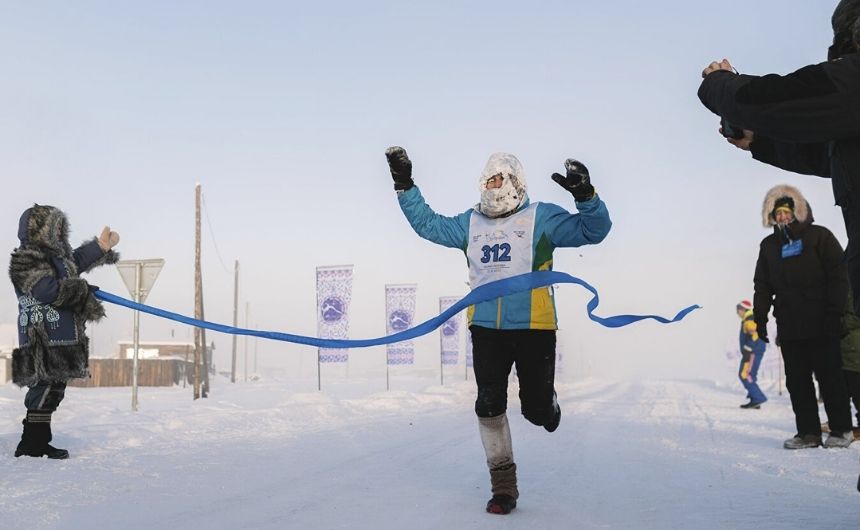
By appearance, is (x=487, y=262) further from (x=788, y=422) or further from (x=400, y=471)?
(x=788, y=422)

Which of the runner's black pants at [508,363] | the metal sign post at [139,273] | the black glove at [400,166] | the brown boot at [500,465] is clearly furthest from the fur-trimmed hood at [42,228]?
the metal sign post at [139,273]

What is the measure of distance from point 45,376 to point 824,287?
629 cm

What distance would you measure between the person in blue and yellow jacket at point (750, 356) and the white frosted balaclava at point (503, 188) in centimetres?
995

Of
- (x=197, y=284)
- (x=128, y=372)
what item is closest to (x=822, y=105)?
(x=197, y=284)

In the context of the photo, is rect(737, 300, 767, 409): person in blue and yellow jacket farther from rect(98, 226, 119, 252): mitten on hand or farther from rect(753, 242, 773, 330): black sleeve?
rect(98, 226, 119, 252): mitten on hand

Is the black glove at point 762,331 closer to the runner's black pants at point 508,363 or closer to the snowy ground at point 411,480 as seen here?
the snowy ground at point 411,480

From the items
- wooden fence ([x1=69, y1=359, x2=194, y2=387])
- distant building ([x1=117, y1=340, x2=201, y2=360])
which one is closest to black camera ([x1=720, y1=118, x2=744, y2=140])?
wooden fence ([x1=69, y1=359, x2=194, y2=387])

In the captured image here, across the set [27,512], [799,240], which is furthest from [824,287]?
[27,512]

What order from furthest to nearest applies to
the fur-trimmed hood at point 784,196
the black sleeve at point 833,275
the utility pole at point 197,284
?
the utility pole at point 197,284 < the fur-trimmed hood at point 784,196 < the black sleeve at point 833,275

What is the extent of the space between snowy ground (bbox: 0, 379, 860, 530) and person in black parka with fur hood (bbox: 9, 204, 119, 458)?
39 centimetres

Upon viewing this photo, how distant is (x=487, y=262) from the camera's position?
156 inches

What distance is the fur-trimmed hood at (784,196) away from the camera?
6.05 metres

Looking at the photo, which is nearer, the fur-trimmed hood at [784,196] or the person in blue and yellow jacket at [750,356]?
the fur-trimmed hood at [784,196]

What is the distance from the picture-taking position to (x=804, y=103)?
204cm
